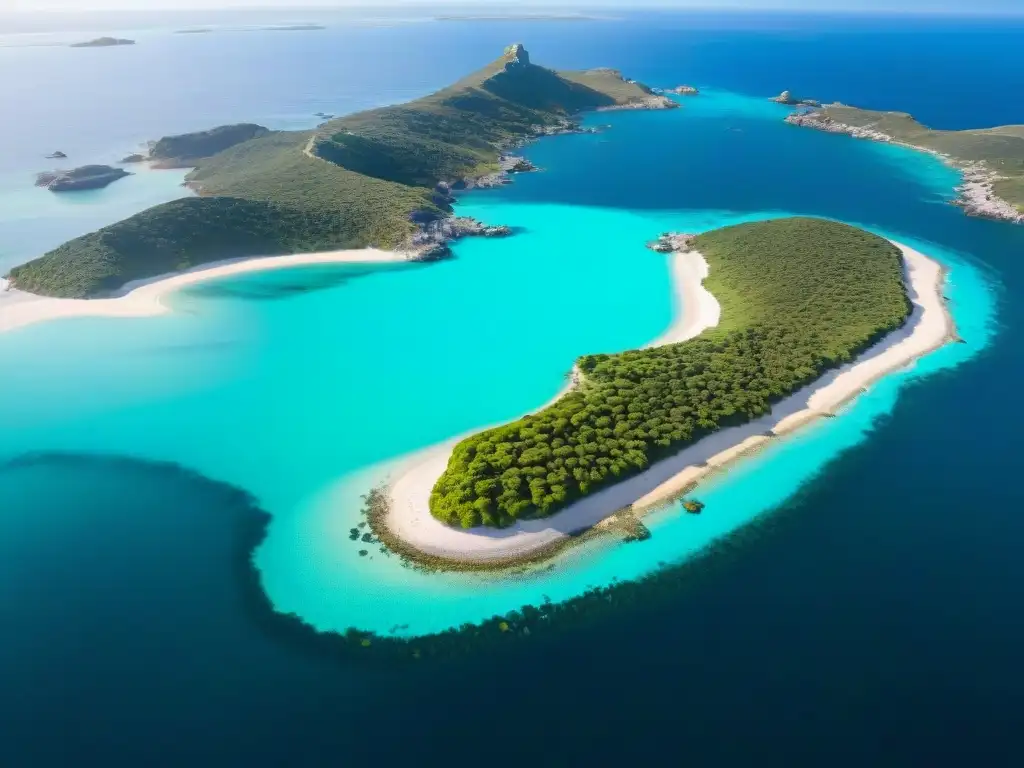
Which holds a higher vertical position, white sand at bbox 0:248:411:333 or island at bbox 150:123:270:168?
island at bbox 150:123:270:168

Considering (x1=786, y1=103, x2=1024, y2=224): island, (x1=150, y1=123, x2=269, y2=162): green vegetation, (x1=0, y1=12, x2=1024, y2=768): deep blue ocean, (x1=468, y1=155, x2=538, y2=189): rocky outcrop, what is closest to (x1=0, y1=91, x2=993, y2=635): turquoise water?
(x1=0, y1=12, x2=1024, y2=768): deep blue ocean

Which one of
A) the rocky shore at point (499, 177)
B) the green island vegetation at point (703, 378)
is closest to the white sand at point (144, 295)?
the rocky shore at point (499, 177)

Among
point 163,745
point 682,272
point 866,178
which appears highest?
point 866,178

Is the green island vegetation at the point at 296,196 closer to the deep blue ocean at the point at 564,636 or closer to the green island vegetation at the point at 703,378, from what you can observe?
the deep blue ocean at the point at 564,636

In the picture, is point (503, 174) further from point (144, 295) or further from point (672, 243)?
point (144, 295)

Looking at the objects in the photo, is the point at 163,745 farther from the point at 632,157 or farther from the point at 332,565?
the point at 632,157

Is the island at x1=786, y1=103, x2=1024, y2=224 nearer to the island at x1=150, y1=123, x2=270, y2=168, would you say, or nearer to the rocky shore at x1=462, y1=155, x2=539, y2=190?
the rocky shore at x1=462, y1=155, x2=539, y2=190

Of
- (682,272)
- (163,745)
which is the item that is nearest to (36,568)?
(163,745)
